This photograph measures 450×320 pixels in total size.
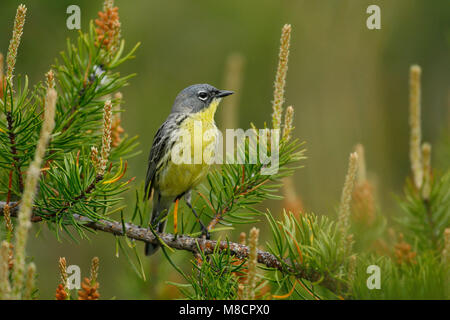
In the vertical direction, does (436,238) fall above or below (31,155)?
below

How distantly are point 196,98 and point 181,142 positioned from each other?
0.43m

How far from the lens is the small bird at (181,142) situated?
3.17 meters

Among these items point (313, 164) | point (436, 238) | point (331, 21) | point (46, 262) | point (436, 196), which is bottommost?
point (46, 262)

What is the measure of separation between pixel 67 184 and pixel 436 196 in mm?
1338

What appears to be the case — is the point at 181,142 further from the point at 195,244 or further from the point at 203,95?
the point at 195,244

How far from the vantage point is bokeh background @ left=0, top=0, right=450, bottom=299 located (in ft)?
15.8

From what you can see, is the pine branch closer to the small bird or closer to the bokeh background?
the small bird

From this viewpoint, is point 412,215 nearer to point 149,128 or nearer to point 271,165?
point 271,165

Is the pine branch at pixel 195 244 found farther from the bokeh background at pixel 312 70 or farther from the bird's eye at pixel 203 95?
the bokeh background at pixel 312 70

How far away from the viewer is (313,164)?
527 cm

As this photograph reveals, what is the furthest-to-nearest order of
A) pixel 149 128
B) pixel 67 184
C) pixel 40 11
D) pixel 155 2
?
pixel 155 2 → pixel 149 128 → pixel 40 11 → pixel 67 184

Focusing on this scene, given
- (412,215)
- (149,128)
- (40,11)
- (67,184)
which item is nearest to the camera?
(67,184)

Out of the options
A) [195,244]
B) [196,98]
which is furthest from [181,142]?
[195,244]

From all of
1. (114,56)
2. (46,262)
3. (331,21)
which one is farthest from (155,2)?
(114,56)
